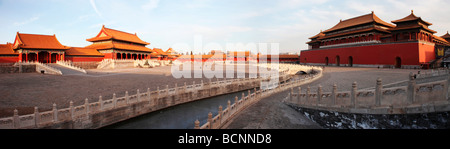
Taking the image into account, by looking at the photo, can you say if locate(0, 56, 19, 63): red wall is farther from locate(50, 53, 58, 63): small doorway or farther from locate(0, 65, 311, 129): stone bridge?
locate(0, 65, 311, 129): stone bridge

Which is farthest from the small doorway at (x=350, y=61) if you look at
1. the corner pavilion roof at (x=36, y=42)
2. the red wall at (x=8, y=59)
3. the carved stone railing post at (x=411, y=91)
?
the red wall at (x=8, y=59)

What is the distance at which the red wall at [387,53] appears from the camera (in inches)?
985

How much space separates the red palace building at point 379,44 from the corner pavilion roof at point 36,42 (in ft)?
149

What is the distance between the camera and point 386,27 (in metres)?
34.2

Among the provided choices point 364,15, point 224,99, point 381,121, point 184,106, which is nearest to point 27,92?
point 184,106

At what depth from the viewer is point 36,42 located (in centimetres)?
2753

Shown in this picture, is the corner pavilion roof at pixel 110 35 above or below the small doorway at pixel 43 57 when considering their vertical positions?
above

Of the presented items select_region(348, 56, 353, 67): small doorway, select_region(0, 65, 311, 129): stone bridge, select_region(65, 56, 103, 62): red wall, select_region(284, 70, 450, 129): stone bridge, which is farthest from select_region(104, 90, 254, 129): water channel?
select_region(348, 56, 353, 67): small doorway

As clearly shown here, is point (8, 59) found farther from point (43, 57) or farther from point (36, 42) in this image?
point (36, 42)

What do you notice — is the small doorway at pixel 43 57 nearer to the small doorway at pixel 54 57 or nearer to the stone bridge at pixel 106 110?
the small doorway at pixel 54 57

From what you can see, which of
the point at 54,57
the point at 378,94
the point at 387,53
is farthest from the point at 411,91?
the point at 54,57

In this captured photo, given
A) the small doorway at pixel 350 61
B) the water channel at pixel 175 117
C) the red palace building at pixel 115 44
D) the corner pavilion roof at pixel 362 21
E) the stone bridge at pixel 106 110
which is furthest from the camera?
the red palace building at pixel 115 44

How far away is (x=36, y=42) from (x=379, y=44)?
161 ft
